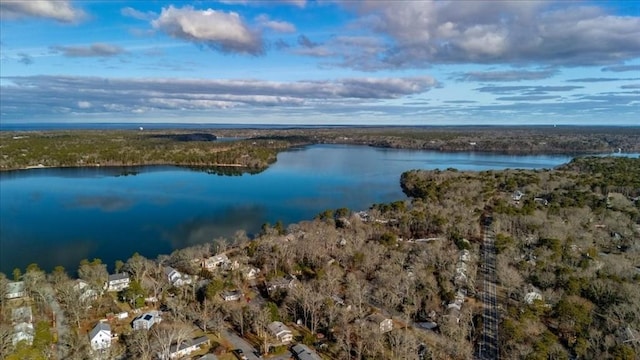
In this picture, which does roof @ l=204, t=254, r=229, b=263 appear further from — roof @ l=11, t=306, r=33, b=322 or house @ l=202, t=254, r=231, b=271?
roof @ l=11, t=306, r=33, b=322

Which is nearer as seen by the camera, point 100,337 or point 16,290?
point 100,337

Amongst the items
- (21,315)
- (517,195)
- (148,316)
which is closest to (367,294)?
(148,316)

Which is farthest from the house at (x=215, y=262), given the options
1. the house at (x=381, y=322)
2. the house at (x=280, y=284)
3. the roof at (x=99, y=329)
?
the house at (x=381, y=322)

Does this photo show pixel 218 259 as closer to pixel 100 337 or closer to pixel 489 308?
pixel 100 337

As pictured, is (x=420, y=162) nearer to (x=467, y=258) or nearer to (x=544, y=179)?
(x=544, y=179)

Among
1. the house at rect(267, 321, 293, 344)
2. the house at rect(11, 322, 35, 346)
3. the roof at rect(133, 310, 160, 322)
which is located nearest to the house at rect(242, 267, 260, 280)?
the roof at rect(133, 310, 160, 322)

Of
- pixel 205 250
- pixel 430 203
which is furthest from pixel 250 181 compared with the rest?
pixel 205 250
